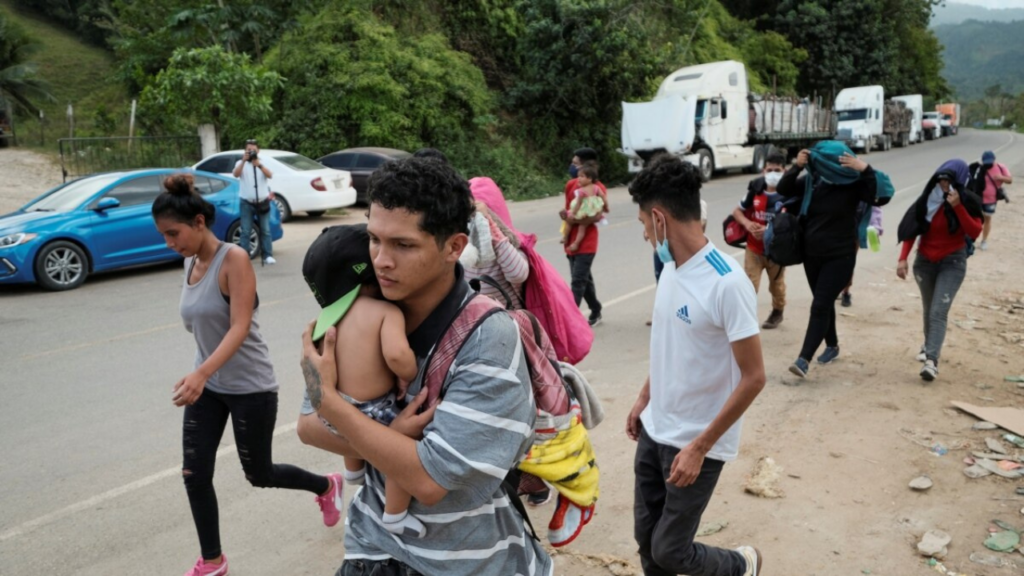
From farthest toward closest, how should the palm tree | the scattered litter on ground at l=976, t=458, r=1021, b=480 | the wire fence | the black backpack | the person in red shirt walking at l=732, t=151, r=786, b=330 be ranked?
1. the palm tree
2. the wire fence
3. the person in red shirt walking at l=732, t=151, r=786, b=330
4. the black backpack
5. the scattered litter on ground at l=976, t=458, r=1021, b=480

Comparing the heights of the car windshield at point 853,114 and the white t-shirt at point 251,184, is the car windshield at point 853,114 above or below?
above

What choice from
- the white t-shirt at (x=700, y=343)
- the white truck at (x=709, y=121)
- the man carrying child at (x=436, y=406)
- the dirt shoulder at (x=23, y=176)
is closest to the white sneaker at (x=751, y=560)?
the white t-shirt at (x=700, y=343)

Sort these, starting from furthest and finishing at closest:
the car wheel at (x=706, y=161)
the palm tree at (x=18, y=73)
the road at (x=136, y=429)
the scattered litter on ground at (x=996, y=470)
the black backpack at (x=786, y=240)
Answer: the palm tree at (x=18, y=73)
the car wheel at (x=706, y=161)
the black backpack at (x=786, y=240)
the scattered litter on ground at (x=996, y=470)
the road at (x=136, y=429)

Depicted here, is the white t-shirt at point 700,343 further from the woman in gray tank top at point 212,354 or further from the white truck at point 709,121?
the white truck at point 709,121

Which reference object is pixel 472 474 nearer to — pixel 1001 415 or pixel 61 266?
pixel 1001 415

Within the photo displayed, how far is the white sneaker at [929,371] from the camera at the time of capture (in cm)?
588

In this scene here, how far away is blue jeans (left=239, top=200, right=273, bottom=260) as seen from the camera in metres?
11.5

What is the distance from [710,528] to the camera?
12.8ft

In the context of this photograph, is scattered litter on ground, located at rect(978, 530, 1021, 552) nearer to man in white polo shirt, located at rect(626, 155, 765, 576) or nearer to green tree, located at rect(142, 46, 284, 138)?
man in white polo shirt, located at rect(626, 155, 765, 576)

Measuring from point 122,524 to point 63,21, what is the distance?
163 ft

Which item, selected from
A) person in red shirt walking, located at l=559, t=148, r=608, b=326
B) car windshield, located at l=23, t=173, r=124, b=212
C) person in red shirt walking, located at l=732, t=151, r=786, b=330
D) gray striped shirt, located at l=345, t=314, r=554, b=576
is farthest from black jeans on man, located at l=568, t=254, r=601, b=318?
car windshield, located at l=23, t=173, r=124, b=212

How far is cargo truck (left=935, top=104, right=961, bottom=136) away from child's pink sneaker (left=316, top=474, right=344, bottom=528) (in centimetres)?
6466

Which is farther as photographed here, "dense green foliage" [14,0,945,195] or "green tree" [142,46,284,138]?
"dense green foliage" [14,0,945,195]

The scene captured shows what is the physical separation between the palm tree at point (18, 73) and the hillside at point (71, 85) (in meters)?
0.60
